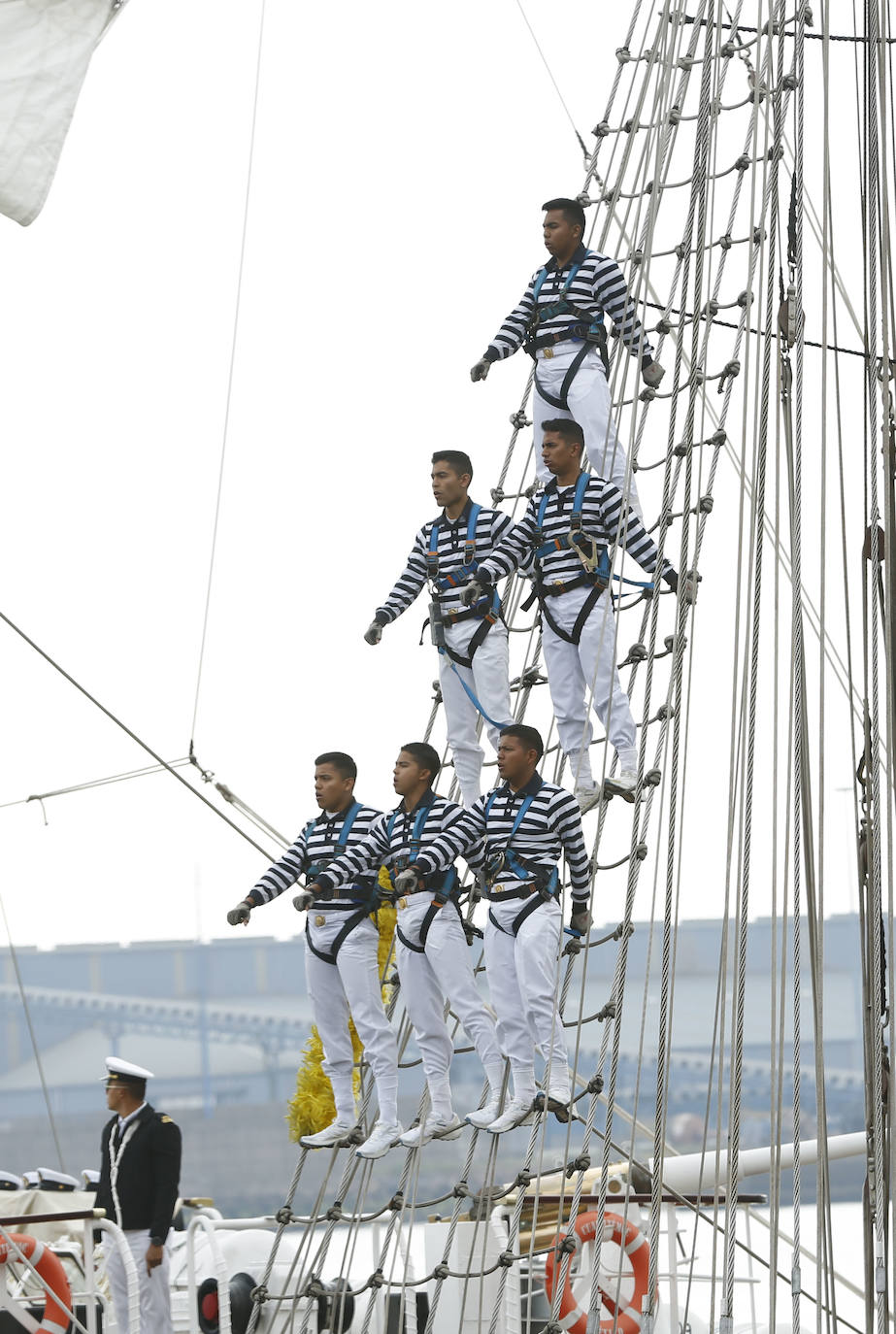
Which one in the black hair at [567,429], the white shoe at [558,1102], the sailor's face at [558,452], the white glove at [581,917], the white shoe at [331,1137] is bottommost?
the white shoe at [331,1137]

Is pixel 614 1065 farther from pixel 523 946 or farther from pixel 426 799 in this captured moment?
pixel 426 799

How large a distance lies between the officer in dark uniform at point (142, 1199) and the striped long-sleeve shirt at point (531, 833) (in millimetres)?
1745

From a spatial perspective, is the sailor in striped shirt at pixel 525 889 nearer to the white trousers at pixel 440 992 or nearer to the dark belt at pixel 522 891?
the dark belt at pixel 522 891

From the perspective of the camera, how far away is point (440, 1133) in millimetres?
6988

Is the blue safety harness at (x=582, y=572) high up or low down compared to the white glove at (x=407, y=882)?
up

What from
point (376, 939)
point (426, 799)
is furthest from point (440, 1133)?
point (426, 799)

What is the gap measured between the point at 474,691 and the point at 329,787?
976 mm

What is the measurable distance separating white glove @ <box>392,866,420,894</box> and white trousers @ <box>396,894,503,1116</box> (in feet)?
1.11

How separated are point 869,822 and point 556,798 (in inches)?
49.8

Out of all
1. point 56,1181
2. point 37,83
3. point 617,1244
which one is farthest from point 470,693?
point 37,83

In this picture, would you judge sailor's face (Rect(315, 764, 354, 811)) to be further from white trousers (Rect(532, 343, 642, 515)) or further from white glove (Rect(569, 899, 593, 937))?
white trousers (Rect(532, 343, 642, 515))

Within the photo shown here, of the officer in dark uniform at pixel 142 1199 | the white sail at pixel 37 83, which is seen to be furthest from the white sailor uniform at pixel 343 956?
the white sail at pixel 37 83

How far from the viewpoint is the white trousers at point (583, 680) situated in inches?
292

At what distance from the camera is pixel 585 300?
800cm
